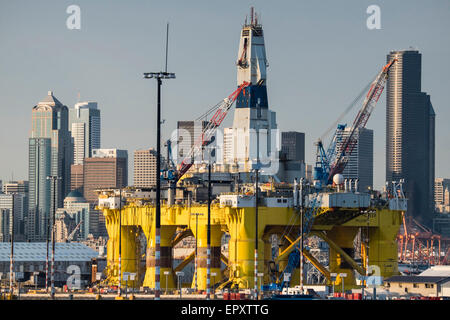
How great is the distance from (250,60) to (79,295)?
50133 mm

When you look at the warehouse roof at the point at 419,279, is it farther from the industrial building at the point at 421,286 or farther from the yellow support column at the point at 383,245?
the yellow support column at the point at 383,245

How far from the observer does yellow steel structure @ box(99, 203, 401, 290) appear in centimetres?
14125

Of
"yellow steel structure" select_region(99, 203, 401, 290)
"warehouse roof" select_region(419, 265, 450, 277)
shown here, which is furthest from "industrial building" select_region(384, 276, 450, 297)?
"warehouse roof" select_region(419, 265, 450, 277)

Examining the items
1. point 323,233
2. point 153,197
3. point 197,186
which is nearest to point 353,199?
point 323,233

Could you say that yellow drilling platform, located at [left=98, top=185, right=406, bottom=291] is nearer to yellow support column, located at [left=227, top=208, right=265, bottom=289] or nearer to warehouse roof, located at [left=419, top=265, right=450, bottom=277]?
yellow support column, located at [left=227, top=208, right=265, bottom=289]

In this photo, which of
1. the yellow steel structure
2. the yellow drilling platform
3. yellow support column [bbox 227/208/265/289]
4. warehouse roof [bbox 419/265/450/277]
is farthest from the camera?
warehouse roof [bbox 419/265/450/277]

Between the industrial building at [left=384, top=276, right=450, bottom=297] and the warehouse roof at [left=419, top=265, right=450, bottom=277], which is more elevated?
the industrial building at [left=384, top=276, right=450, bottom=297]

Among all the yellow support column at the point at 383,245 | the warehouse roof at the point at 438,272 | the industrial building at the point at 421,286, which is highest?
the yellow support column at the point at 383,245

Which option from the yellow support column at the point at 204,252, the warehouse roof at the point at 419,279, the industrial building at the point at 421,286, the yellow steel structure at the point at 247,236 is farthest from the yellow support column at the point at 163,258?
the industrial building at the point at 421,286

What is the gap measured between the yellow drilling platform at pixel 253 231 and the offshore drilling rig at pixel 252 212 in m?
0.13

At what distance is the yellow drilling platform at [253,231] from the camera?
140750 millimetres
